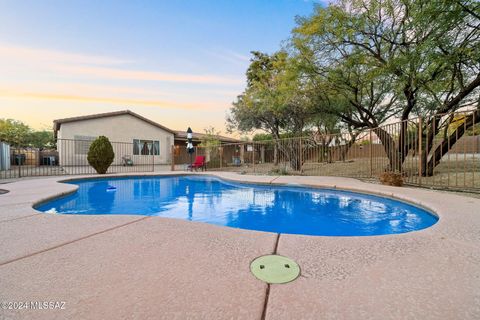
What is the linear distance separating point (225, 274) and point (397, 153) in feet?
29.7

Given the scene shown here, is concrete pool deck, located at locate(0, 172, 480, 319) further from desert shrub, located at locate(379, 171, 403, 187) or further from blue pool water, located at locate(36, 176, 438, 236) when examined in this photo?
desert shrub, located at locate(379, 171, 403, 187)

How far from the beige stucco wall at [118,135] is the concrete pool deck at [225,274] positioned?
1229 cm

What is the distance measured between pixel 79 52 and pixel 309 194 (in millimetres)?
12158

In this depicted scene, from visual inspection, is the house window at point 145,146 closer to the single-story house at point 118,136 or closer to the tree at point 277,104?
the single-story house at point 118,136

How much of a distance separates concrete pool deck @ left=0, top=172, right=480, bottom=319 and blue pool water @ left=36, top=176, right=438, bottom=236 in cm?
142

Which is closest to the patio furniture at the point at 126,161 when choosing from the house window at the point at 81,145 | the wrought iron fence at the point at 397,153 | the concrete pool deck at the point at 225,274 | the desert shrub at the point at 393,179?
the house window at the point at 81,145

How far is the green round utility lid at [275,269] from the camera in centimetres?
164

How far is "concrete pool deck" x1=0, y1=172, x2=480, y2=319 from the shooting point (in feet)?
4.25

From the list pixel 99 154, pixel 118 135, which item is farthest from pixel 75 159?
pixel 99 154

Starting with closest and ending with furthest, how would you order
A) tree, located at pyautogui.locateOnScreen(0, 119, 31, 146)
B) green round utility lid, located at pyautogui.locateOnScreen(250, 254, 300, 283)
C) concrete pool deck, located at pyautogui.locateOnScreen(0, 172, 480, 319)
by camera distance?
concrete pool deck, located at pyautogui.locateOnScreen(0, 172, 480, 319) < green round utility lid, located at pyautogui.locateOnScreen(250, 254, 300, 283) < tree, located at pyautogui.locateOnScreen(0, 119, 31, 146)

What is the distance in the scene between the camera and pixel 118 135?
55.4 feet

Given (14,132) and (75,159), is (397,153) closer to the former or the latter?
(75,159)

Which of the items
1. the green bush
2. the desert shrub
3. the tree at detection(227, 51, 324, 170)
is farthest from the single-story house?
the desert shrub

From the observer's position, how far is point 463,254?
2020mm
